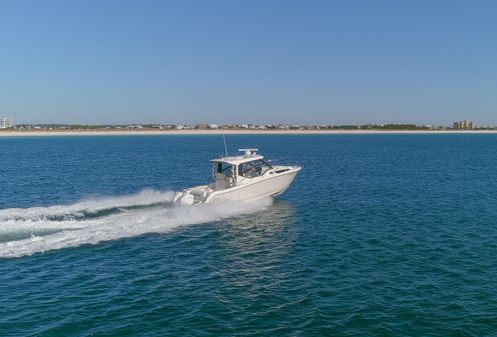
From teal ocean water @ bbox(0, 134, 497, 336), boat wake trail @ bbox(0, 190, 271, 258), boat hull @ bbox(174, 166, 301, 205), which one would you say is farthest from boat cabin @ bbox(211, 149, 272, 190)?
teal ocean water @ bbox(0, 134, 497, 336)

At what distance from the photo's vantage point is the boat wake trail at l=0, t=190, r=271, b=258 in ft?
66.9

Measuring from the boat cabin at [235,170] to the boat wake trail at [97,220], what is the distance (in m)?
1.98

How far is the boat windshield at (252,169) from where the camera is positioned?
31.3 meters

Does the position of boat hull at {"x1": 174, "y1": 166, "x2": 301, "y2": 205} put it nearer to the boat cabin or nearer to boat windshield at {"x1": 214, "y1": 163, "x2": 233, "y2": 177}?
the boat cabin

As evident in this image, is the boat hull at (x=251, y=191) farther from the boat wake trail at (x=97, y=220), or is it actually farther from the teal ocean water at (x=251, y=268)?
the teal ocean water at (x=251, y=268)

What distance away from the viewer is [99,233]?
2212 centimetres

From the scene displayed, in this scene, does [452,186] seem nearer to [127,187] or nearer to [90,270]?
[127,187]

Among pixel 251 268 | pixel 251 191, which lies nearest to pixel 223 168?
pixel 251 191

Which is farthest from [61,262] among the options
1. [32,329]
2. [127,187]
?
[127,187]

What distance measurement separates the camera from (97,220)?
965 inches

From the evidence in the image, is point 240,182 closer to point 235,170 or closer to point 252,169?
point 235,170

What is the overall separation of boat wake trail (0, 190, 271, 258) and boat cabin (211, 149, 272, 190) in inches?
77.8

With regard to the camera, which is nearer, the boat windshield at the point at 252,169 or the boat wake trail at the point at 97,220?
the boat wake trail at the point at 97,220

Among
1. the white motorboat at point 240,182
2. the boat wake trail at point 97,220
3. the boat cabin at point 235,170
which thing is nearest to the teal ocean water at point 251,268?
the boat wake trail at point 97,220
